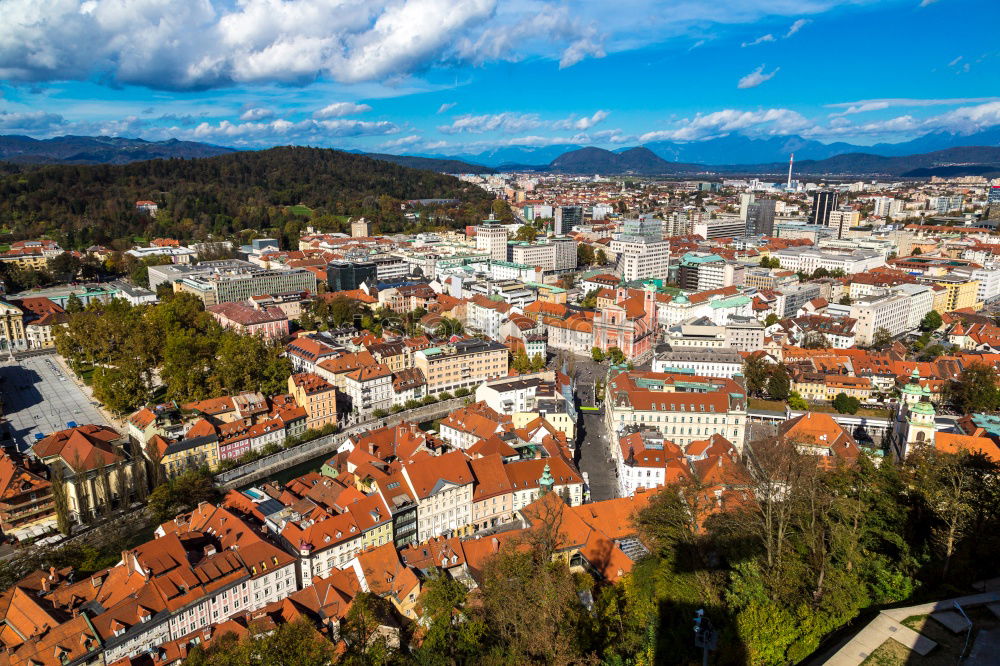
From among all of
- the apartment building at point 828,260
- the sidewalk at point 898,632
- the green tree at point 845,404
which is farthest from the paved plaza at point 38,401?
the apartment building at point 828,260

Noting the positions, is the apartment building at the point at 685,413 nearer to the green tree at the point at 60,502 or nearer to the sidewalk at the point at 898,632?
the sidewalk at the point at 898,632

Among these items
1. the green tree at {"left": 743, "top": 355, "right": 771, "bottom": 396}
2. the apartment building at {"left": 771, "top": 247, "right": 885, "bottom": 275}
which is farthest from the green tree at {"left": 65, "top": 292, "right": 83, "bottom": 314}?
the apartment building at {"left": 771, "top": 247, "right": 885, "bottom": 275}

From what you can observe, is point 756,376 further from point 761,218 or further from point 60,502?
point 761,218

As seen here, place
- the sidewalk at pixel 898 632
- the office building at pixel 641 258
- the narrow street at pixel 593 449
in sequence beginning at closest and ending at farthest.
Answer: the sidewalk at pixel 898 632 < the narrow street at pixel 593 449 < the office building at pixel 641 258

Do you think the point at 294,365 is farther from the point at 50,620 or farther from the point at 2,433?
the point at 50,620

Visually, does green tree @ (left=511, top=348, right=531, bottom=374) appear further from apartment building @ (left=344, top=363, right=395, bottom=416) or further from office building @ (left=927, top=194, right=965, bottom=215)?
office building @ (left=927, top=194, right=965, bottom=215)

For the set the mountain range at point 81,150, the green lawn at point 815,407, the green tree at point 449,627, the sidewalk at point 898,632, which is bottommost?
the green lawn at point 815,407
